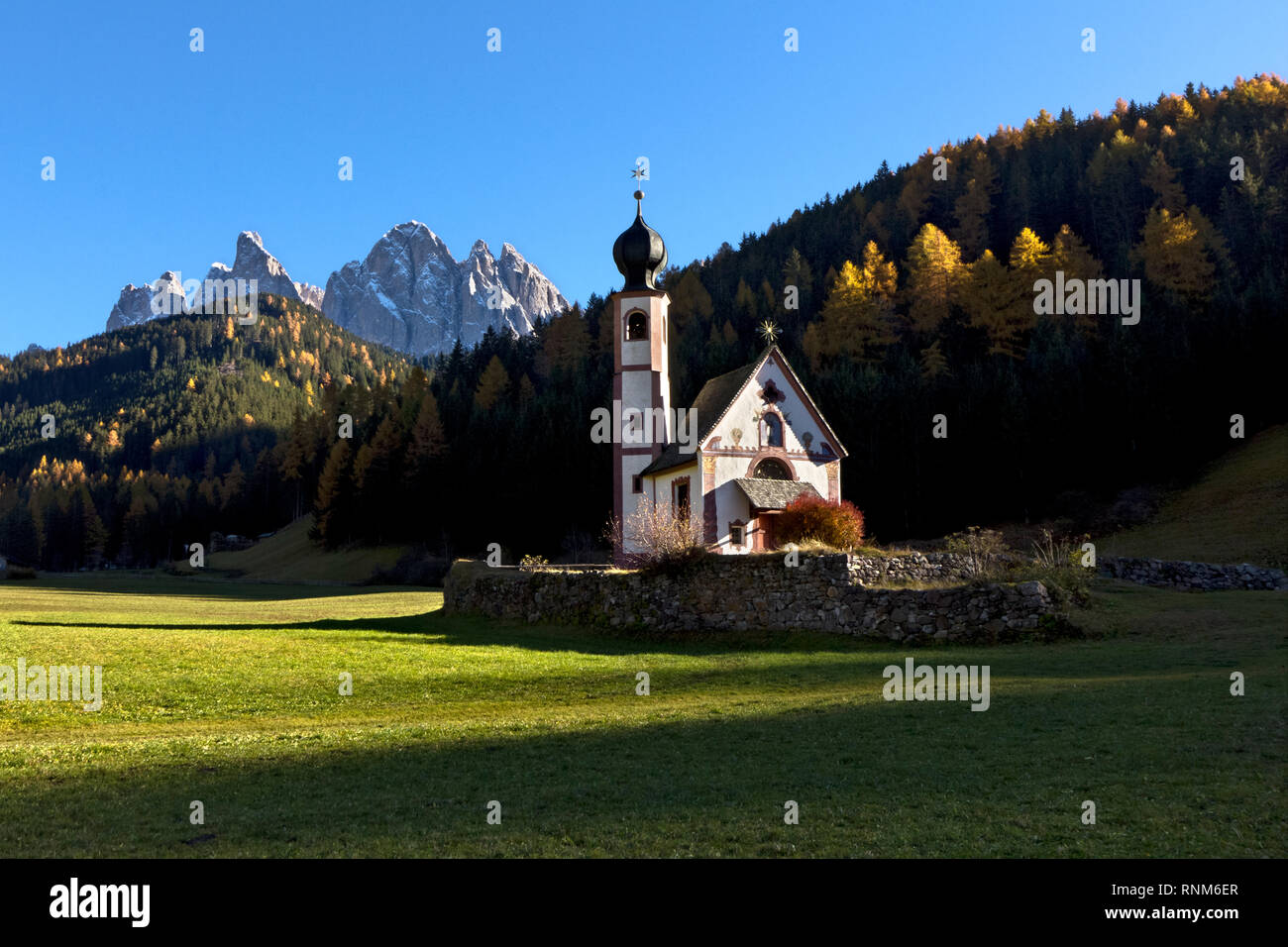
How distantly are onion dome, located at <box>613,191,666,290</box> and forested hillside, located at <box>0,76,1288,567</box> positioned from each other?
28.8 m

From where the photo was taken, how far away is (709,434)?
1538 inches

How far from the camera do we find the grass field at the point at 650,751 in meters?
8.34

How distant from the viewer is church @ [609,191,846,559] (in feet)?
129

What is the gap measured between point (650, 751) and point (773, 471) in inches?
1155

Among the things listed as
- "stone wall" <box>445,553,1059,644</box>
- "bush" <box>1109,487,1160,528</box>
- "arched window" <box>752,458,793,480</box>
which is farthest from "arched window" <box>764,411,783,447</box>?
"bush" <box>1109,487,1160,528</box>

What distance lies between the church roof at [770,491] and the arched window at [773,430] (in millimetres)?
1844

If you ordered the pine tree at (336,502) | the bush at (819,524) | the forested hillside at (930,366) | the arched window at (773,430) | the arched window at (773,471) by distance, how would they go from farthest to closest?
the pine tree at (336,502)
the forested hillside at (930,366)
the arched window at (773,430)
the arched window at (773,471)
the bush at (819,524)

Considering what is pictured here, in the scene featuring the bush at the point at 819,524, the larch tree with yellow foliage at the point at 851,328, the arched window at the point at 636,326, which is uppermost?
the larch tree with yellow foliage at the point at 851,328

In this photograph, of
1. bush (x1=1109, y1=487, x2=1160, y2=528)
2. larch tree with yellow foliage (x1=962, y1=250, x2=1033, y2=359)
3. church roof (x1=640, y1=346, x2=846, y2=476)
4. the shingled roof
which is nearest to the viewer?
the shingled roof

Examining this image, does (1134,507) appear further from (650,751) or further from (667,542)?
(650,751)

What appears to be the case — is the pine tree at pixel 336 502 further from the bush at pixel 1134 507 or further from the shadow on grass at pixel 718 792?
the shadow on grass at pixel 718 792

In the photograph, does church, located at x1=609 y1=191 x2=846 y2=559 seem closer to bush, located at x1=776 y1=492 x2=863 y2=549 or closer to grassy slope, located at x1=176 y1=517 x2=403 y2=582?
bush, located at x1=776 y1=492 x2=863 y2=549

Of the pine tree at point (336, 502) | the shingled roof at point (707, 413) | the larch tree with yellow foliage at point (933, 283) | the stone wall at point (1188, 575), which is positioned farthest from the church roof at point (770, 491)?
the pine tree at point (336, 502)

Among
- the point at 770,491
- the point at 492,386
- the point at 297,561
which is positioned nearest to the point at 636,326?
the point at 770,491
